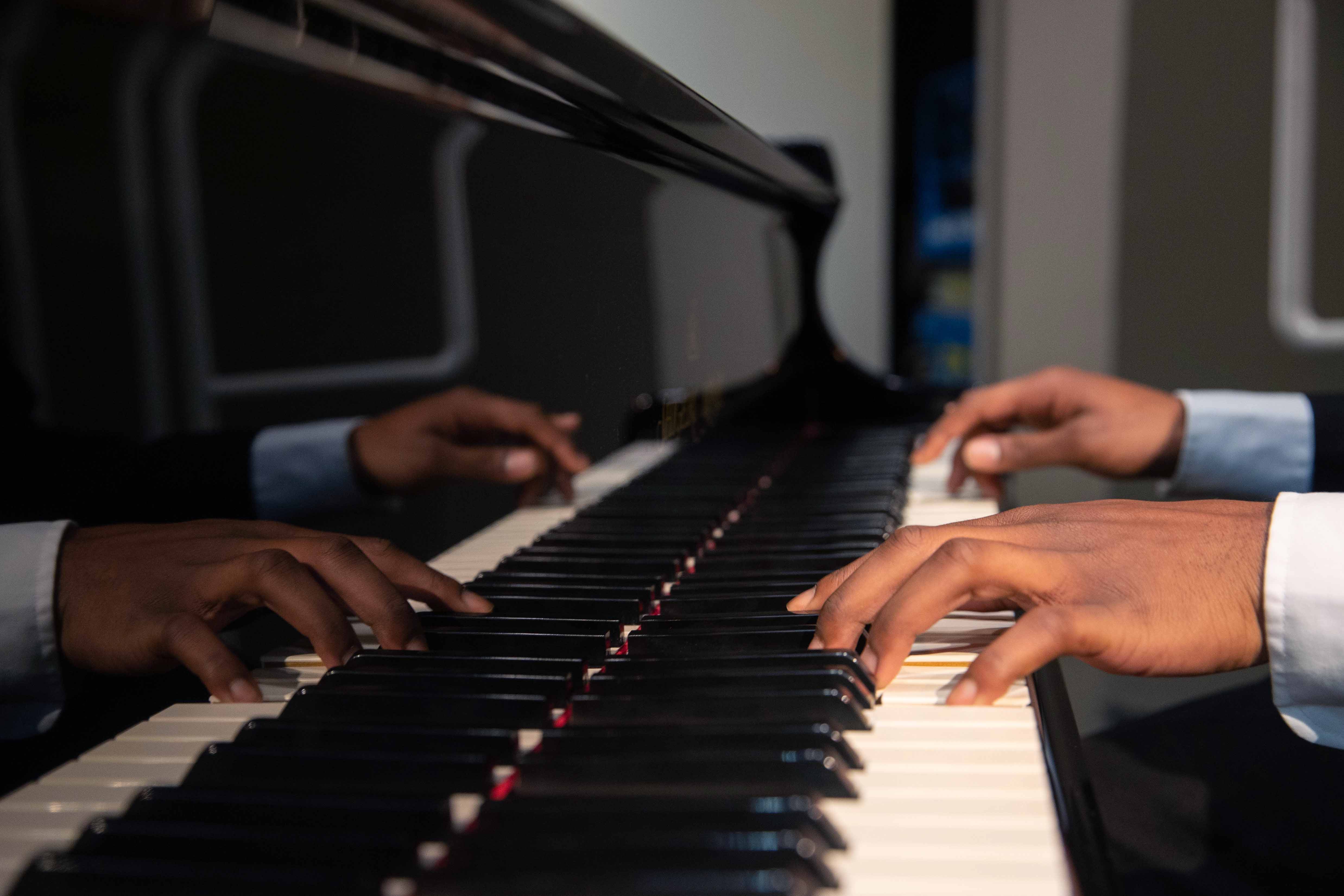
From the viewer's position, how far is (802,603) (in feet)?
2.66

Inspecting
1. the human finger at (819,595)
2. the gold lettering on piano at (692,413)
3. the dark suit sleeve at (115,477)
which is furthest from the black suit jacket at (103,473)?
the gold lettering on piano at (692,413)

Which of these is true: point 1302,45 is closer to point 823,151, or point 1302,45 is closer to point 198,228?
point 823,151

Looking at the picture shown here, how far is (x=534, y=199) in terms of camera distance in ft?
3.25

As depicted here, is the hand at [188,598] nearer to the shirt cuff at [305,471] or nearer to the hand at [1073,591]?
the shirt cuff at [305,471]

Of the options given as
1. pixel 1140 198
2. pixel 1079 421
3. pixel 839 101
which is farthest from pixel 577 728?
pixel 839 101

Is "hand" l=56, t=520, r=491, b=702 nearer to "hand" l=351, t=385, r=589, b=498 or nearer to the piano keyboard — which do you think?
the piano keyboard

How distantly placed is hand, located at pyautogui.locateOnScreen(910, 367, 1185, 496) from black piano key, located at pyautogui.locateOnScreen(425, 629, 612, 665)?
2.89 ft

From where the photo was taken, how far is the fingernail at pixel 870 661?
0.71m

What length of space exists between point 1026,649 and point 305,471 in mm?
569

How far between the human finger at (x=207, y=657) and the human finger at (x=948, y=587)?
421 millimetres

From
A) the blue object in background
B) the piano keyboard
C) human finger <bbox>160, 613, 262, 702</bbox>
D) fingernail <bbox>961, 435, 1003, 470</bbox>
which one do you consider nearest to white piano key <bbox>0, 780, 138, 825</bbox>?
the piano keyboard

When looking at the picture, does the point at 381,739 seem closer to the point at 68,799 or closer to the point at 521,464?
the point at 68,799

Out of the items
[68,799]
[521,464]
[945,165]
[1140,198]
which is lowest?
[68,799]

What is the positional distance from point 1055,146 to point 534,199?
250cm
